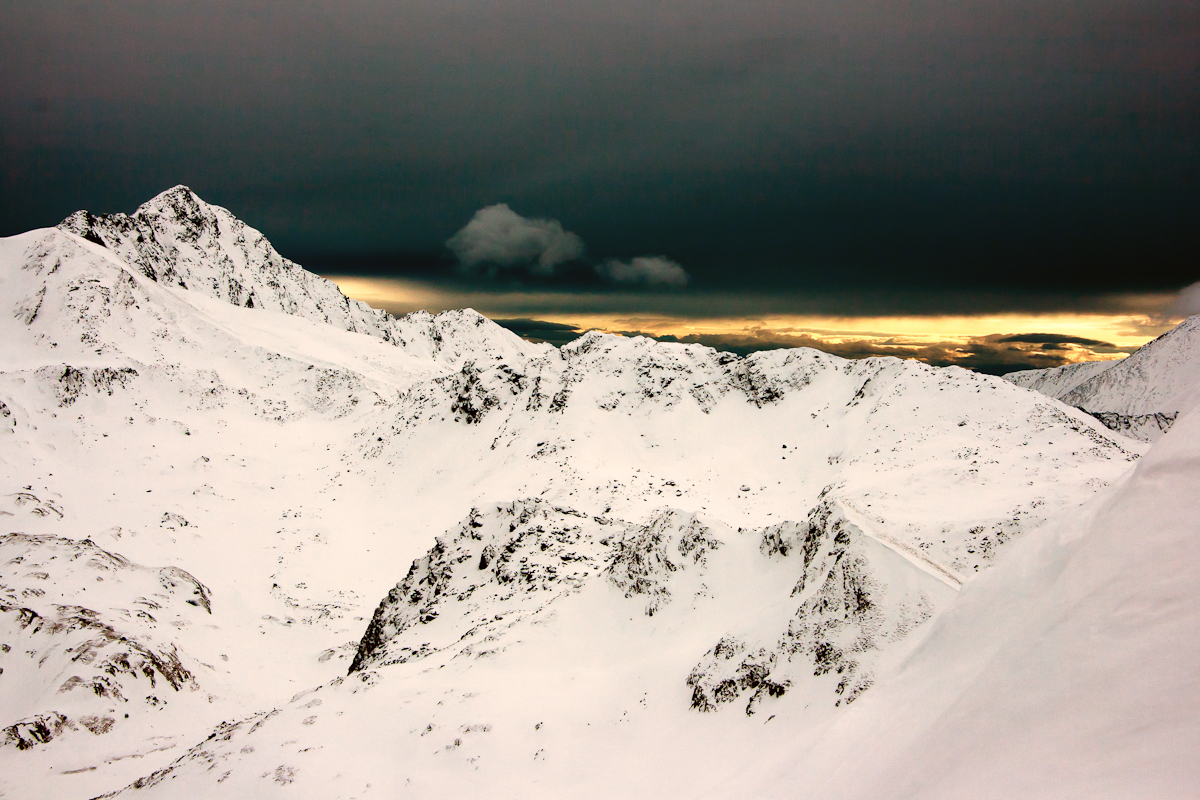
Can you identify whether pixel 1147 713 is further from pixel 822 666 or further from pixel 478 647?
pixel 478 647

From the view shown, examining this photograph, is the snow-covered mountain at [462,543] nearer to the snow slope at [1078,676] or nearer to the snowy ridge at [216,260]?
the snow slope at [1078,676]

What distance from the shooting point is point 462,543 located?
28344mm

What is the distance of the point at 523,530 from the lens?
28094 millimetres

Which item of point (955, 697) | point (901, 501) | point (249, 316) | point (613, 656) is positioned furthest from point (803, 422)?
point (249, 316)

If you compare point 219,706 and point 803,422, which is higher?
point 803,422

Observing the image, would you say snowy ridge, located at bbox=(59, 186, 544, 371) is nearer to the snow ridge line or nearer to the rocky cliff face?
the rocky cliff face

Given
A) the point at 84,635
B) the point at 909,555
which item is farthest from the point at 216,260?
the point at 909,555

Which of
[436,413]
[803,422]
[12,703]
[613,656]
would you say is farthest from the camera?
[436,413]

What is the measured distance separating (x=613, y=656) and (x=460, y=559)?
1038 centimetres

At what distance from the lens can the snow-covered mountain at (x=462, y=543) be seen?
50.2ft

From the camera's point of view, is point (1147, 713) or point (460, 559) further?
point (460, 559)

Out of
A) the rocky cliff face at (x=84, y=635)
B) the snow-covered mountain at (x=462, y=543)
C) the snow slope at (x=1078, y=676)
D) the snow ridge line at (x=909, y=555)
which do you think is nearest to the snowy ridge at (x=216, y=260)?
the snow-covered mountain at (x=462, y=543)

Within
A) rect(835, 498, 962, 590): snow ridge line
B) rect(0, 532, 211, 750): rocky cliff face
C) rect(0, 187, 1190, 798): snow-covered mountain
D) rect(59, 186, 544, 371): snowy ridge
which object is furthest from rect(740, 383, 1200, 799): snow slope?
rect(59, 186, 544, 371): snowy ridge

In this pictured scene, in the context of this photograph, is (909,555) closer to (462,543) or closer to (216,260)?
(462,543)
